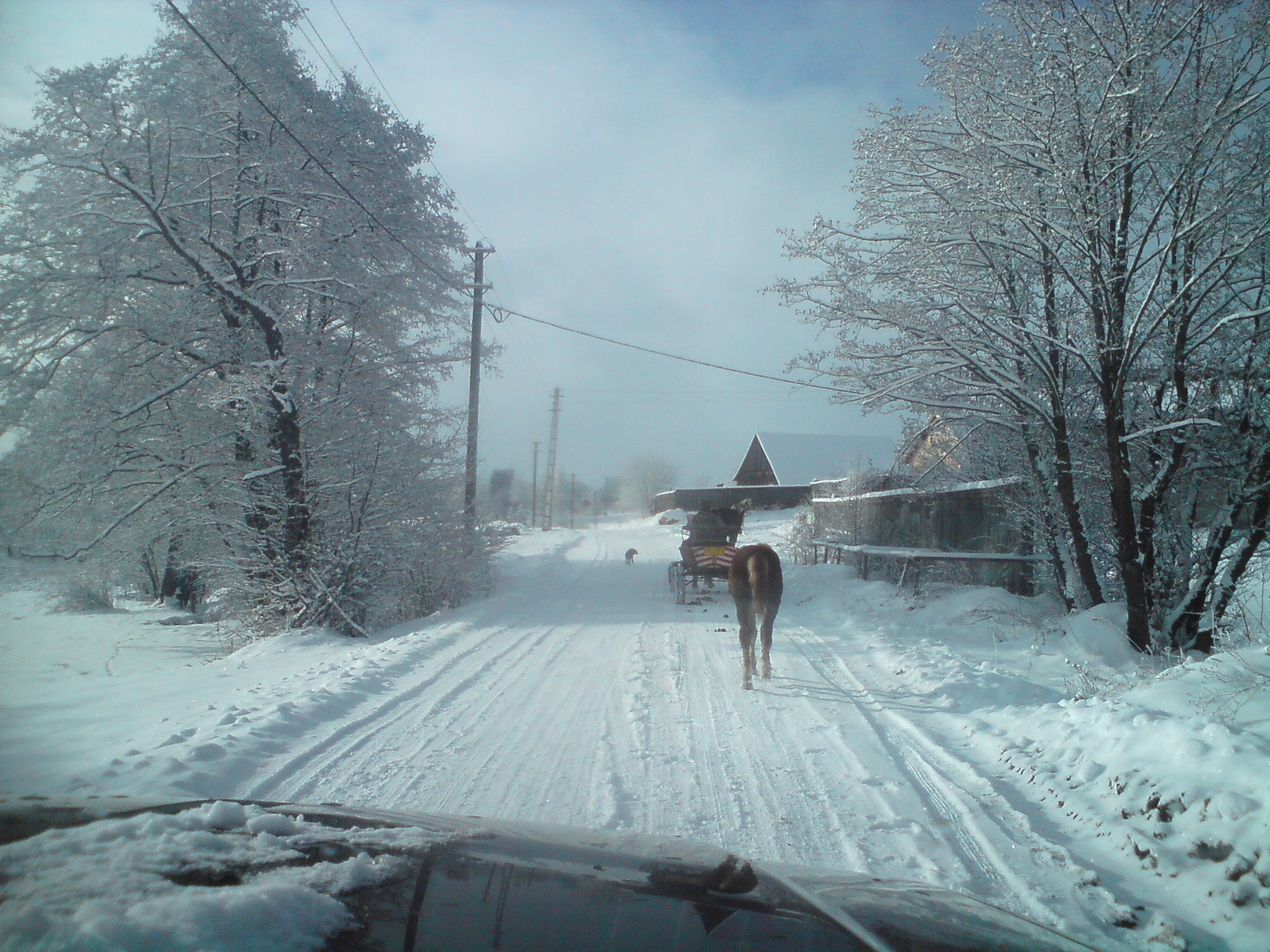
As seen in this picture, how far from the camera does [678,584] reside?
49.9 ft

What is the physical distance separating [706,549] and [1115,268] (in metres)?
9.01

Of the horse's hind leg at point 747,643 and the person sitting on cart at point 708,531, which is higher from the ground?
the person sitting on cart at point 708,531

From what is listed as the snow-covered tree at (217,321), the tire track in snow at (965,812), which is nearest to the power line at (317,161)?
the snow-covered tree at (217,321)

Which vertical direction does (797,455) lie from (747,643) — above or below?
above

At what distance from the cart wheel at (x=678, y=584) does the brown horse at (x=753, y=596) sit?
20.0 feet

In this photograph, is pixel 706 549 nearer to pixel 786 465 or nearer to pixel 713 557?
pixel 713 557

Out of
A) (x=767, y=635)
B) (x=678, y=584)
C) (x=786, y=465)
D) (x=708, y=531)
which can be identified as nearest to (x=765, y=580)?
(x=767, y=635)

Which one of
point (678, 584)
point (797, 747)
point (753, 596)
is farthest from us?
point (678, 584)

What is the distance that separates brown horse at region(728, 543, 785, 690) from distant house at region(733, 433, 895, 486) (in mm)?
39340

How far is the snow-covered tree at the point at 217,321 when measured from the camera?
10.2m

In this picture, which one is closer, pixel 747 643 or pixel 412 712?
pixel 412 712

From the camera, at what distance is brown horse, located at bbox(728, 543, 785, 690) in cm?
765

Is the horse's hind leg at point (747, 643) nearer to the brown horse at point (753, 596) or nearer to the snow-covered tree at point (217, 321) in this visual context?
the brown horse at point (753, 596)

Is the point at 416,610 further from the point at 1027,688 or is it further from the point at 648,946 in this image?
the point at 648,946
